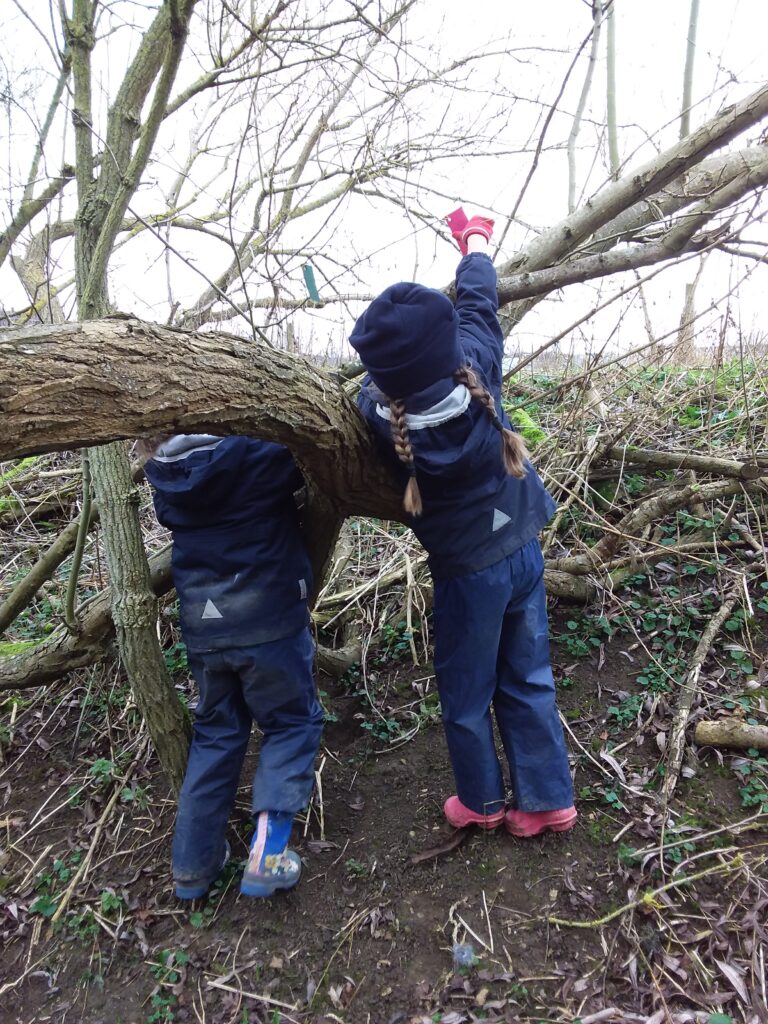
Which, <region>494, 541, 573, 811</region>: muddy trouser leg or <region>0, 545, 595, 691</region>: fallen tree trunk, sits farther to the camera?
<region>0, 545, 595, 691</region>: fallen tree trunk

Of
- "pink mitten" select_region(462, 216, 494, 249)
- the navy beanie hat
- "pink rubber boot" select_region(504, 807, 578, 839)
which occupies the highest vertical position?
"pink mitten" select_region(462, 216, 494, 249)

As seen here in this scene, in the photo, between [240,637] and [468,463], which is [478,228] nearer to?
[468,463]

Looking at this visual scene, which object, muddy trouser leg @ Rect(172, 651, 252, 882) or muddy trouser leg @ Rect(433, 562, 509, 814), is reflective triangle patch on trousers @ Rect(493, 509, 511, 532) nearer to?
muddy trouser leg @ Rect(433, 562, 509, 814)

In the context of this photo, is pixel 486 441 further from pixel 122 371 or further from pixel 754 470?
pixel 754 470

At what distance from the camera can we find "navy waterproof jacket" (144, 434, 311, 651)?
2324 mm

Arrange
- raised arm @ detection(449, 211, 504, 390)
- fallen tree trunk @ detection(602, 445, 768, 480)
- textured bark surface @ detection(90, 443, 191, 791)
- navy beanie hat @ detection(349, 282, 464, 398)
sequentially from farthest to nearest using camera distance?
fallen tree trunk @ detection(602, 445, 768, 480) → textured bark surface @ detection(90, 443, 191, 791) → raised arm @ detection(449, 211, 504, 390) → navy beanie hat @ detection(349, 282, 464, 398)

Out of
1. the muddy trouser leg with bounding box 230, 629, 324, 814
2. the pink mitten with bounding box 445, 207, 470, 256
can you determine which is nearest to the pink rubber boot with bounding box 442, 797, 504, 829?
the muddy trouser leg with bounding box 230, 629, 324, 814

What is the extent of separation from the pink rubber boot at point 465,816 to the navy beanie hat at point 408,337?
5.12 feet

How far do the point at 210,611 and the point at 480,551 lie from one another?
102 centimetres

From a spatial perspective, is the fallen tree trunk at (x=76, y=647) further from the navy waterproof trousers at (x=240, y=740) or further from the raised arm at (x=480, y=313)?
the raised arm at (x=480, y=313)

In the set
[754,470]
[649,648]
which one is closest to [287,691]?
[649,648]

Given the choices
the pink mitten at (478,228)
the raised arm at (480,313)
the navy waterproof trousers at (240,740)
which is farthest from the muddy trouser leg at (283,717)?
the pink mitten at (478,228)

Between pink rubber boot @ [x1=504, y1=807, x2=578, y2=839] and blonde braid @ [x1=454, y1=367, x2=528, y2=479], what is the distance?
1.25 meters

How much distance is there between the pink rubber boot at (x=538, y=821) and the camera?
2.35m
